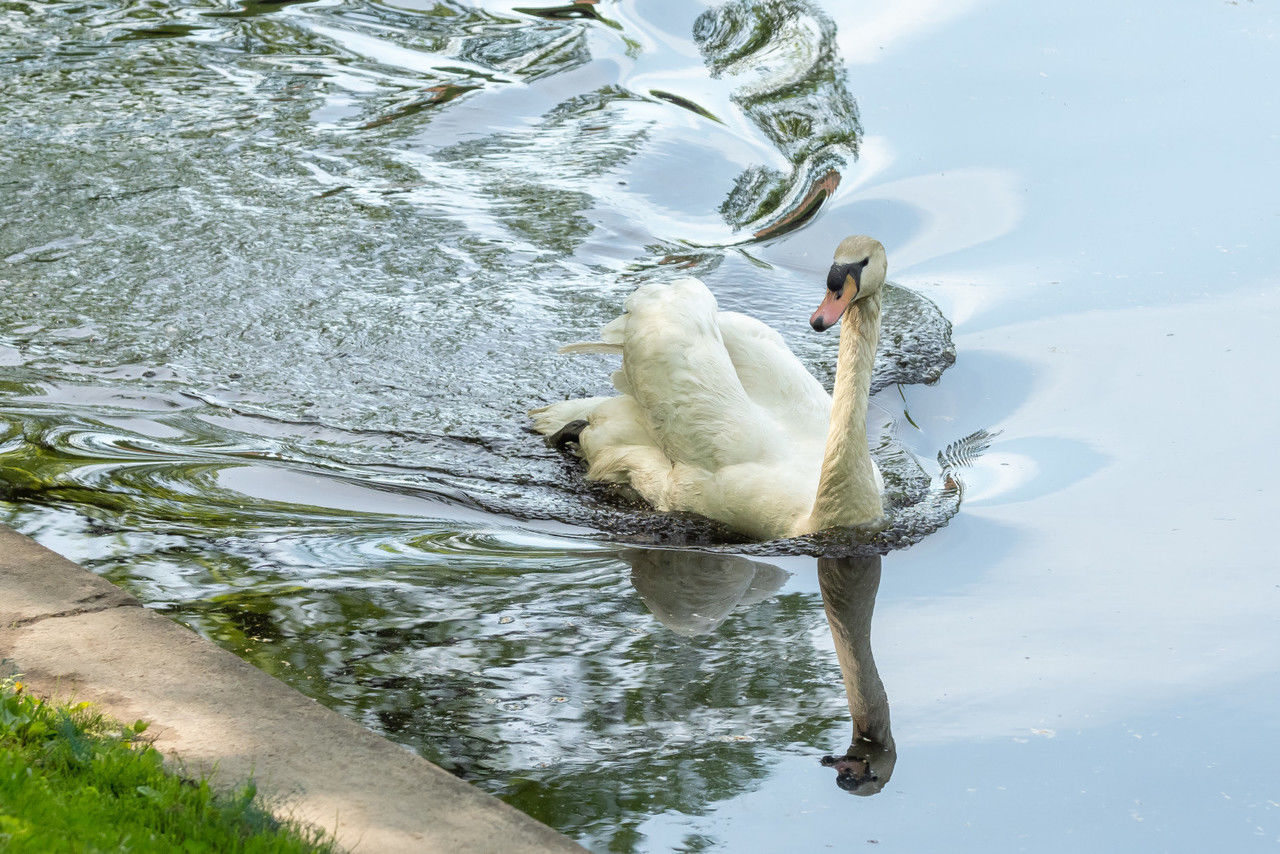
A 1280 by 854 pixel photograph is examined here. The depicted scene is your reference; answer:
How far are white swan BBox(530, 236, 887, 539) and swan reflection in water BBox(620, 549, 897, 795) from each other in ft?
0.95

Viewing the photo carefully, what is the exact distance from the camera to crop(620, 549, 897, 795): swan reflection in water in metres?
4.15

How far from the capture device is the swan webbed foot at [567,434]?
23.2 ft

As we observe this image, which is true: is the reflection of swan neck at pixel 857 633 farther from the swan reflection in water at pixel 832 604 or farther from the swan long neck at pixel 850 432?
the swan long neck at pixel 850 432

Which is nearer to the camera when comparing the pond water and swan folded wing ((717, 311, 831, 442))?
the pond water

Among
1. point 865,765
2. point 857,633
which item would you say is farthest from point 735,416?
point 865,765

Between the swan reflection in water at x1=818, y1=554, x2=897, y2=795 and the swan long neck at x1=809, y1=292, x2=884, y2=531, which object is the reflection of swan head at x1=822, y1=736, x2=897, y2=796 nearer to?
the swan reflection in water at x1=818, y1=554, x2=897, y2=795

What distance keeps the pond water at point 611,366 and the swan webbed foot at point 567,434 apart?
0.42 ft

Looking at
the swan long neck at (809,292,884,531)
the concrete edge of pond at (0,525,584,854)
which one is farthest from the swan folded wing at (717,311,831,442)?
the concrete edge of pond at (0,525,584,854)

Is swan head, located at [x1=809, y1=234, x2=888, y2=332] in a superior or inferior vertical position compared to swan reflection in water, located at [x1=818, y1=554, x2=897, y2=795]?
superior

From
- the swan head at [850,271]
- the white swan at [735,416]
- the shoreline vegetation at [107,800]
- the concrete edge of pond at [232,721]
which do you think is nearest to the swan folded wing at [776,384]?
the white swan at [735,416]

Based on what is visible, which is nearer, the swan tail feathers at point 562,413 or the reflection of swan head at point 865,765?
the reflection of swan head at point 865,765

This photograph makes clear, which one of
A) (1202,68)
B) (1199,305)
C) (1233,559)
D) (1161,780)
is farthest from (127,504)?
(1202,68)

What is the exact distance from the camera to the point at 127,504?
5.61 metres

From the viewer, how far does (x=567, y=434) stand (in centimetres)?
709
